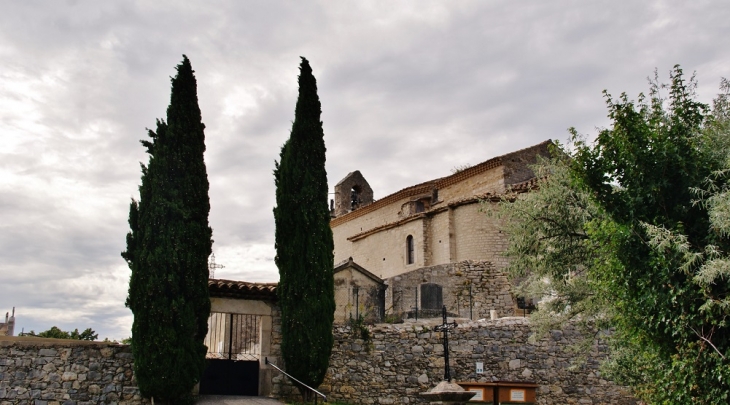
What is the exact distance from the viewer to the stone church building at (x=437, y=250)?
77.3ft

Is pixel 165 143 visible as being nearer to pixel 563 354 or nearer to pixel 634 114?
pixel 634 114

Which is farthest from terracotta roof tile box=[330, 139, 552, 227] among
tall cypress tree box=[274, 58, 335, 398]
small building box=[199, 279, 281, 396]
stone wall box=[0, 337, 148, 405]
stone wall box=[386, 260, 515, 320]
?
stone wall box=[0, 337, 148, 405]

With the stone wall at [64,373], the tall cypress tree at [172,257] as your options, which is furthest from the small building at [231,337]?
the stone wall at [64,373]

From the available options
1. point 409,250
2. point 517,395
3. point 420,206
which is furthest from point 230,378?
point 420,206

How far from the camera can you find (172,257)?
14789mm

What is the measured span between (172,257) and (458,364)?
326 inches

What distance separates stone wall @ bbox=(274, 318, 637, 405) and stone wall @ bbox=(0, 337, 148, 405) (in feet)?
12.5

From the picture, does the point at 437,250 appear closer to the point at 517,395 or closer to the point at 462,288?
the point at 462,288

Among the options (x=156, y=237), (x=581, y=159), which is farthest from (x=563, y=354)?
(x=156, y=237)

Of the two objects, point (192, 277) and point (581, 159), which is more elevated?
point (581, 159)

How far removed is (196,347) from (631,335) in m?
9.31

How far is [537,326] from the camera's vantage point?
1759 cm

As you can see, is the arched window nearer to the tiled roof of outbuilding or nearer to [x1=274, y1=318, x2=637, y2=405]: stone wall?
[x1=274, y1=318, x2=637, y2=405]: stone wall

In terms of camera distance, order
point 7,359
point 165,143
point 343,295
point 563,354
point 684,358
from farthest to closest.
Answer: point 343,295, point 563,354, point 165,143, point 7,359, point 684,358
